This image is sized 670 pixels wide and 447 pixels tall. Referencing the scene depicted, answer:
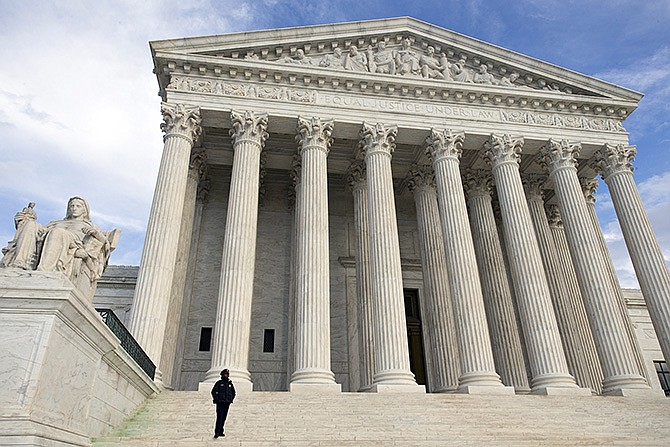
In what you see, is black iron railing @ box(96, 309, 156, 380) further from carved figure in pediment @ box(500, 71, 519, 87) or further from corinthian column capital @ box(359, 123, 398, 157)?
carved figure in pediment @ box(500, 71, 519, 87)

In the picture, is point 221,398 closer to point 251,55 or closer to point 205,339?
point 205,339

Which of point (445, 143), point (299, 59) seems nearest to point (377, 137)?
point (445, 143)

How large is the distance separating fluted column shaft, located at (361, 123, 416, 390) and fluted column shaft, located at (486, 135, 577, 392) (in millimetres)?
5377

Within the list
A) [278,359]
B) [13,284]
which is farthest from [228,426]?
[278,359]

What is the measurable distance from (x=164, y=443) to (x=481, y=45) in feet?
77.8

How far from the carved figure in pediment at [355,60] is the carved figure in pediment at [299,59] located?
Answer: 69.5 inches

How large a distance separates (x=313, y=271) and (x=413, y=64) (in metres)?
12.3

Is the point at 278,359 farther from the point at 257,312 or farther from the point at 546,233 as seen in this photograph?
the point at 546,233

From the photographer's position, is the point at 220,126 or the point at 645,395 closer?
the point at 645,395

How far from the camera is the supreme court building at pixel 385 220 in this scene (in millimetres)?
19391

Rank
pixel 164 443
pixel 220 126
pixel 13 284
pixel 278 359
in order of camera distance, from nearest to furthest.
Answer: pixel 13 284 < pixel 164 443 < pixel 220 126 < pixel 278 359

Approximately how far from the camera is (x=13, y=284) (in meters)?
8.58

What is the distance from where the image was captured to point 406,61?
82.8 ft

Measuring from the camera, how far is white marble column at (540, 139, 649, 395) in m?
20.3
